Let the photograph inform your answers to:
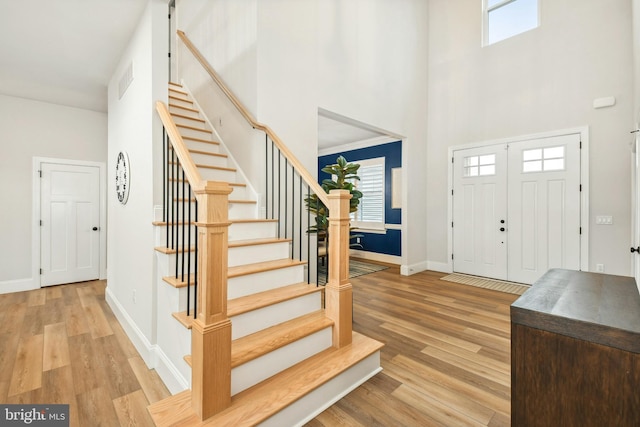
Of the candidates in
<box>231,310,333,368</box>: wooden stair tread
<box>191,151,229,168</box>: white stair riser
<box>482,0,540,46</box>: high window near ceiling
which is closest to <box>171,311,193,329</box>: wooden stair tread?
<box>231,310,333,368</box>: wooden stair tread

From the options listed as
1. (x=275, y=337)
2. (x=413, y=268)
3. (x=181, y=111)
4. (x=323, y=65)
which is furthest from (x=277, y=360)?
(x=413, y=268)

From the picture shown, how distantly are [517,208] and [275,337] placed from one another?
170 inches

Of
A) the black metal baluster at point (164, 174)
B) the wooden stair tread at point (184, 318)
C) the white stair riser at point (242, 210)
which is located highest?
the black metal baluster at point (164, 174)

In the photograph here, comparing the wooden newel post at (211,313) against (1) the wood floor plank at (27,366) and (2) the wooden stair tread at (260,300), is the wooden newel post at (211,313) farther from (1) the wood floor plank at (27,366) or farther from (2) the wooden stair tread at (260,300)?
(1) the wood floor plank at (27,366)

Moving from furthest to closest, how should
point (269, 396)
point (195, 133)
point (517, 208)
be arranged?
point (517, 208), point (195, 133), point (269, 396)

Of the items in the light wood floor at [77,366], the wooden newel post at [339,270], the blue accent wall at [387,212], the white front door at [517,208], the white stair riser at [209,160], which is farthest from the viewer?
the blue accent wall at [387,212]

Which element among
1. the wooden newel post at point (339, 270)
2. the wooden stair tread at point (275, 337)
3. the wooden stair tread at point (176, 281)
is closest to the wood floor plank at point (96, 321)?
the wooden stair tread at point (176, 281)

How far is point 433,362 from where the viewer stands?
2277mm

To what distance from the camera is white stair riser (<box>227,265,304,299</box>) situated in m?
2.12

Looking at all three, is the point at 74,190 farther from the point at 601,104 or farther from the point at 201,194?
the point at 601,104

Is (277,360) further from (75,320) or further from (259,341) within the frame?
(75,320)

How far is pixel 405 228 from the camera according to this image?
5.06m

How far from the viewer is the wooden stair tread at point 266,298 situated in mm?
1890

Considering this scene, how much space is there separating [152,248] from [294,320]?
4.08 ft
